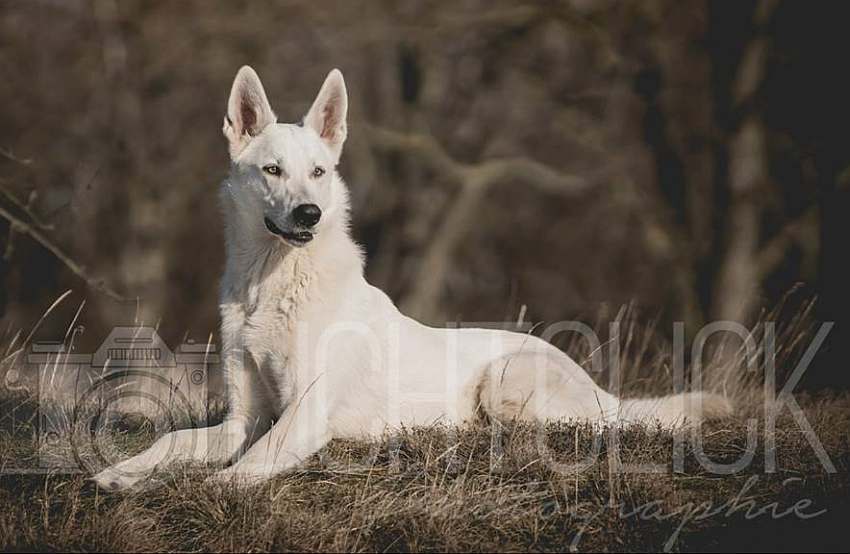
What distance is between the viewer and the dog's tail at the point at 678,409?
5.90m

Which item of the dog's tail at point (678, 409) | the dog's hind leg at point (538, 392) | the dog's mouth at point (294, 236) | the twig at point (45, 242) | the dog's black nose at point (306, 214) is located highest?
the dog's black nose at point (306, 214)

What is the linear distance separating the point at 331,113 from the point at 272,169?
0.64 meters

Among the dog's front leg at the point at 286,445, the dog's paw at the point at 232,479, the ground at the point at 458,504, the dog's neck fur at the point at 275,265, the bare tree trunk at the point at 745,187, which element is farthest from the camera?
the bare tree trunk at the point at 745,187

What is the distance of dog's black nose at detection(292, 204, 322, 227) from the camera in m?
5.08

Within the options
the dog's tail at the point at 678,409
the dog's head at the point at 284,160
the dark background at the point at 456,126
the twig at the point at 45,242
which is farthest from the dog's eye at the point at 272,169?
the dark background at the point at 456,126

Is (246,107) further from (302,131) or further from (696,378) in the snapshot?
(696,378)

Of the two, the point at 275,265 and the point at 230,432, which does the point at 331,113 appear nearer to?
the point at 275,265

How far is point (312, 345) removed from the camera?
5164 mm

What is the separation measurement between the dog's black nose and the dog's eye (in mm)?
308

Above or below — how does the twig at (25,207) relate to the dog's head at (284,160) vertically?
below

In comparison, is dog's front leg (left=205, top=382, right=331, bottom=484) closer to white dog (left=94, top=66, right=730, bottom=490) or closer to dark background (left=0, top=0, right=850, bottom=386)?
white dog (left=94, top=66, right=730, bottom=490)

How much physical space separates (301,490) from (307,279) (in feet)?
4.02

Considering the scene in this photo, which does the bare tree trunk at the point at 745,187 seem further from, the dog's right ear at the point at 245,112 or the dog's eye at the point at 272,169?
the dog's eye at the point at 272,169

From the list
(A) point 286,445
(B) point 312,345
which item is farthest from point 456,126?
(A) point 286,445
